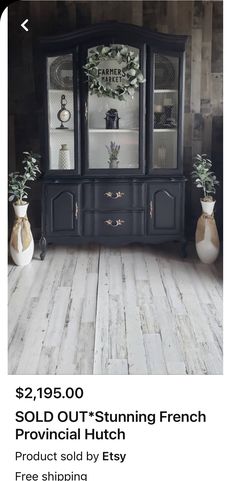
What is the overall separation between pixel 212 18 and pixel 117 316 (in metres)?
2.57

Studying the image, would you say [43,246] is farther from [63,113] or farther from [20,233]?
[63,113]

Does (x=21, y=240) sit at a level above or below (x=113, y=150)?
below

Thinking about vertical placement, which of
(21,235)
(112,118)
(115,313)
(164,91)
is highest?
(164,91)

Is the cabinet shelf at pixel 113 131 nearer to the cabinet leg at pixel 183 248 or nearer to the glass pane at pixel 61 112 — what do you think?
the glass pane at pixel 61 112

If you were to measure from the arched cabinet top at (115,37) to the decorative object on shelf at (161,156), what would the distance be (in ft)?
2.22

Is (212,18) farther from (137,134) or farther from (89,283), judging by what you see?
(89,283)

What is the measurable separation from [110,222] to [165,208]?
404 mm

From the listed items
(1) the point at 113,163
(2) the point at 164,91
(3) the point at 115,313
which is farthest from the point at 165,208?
(3) the point at 115,313

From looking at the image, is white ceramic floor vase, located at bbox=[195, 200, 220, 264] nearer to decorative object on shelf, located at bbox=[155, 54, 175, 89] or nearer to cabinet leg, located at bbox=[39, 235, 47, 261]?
decorative object on shelf, located at bbox=[155, 54, 175, 89]

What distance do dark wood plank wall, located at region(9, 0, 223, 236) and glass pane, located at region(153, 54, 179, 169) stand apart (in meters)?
0.39

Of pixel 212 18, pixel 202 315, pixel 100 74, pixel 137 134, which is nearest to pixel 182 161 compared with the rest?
pixel 137 134

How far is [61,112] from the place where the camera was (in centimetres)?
453

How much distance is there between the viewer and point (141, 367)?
2.75 metres
